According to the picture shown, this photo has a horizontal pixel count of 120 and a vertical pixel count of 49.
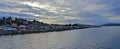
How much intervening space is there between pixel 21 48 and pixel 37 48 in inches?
144

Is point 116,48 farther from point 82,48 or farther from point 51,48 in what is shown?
point 51,48

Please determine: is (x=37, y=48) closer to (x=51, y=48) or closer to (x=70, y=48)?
(x=51, y=48)

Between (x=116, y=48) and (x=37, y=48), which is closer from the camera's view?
(x=116, y=48)

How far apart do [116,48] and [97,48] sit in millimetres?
3965

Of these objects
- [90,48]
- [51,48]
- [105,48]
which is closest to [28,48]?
[51,48]

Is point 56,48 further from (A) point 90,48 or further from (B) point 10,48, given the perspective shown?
(B) point 10,48

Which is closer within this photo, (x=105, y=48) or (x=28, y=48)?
(x=105, y=48)

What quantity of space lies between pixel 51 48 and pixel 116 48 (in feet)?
46.4

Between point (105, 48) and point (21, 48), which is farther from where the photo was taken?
point (21, 48)

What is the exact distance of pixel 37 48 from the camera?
4659cm

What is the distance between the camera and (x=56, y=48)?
45.2 metres

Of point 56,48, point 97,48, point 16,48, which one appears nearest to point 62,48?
point 56,48

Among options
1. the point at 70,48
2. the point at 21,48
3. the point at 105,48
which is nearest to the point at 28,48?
the point at 21,48

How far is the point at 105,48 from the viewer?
143 feet
